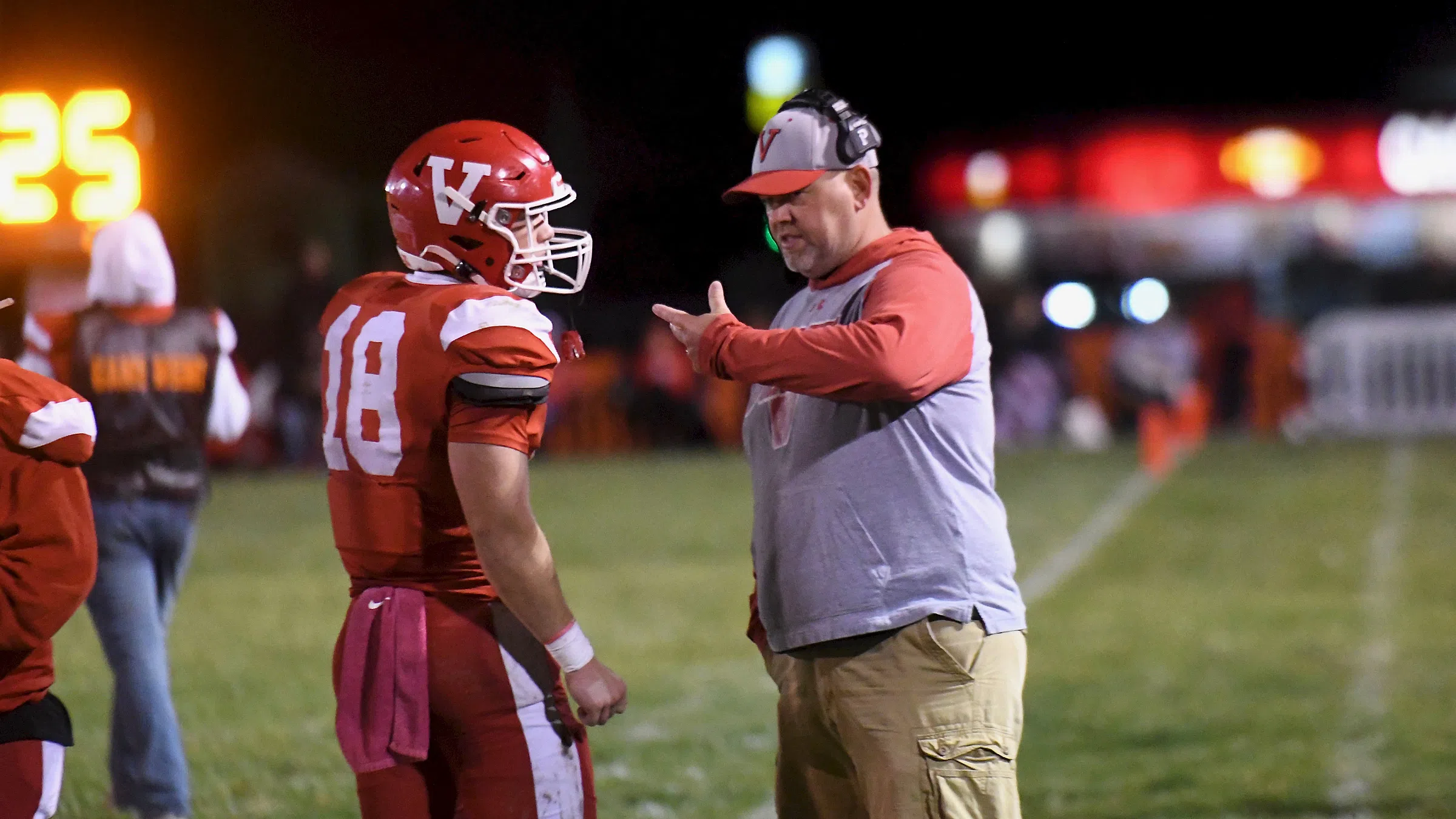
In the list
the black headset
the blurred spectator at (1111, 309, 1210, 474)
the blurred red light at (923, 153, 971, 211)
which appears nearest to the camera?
the black headset

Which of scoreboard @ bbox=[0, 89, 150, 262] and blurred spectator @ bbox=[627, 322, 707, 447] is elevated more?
scoreboard @ bbox=[0, 89, 150, 262]

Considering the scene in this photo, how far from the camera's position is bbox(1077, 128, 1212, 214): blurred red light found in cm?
2984

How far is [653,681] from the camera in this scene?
857 cm

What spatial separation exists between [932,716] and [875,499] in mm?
449

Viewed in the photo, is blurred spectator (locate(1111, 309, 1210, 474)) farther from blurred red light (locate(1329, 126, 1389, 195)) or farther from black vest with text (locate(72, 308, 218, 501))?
black vest with text (locate(72, 308, 218, 501))

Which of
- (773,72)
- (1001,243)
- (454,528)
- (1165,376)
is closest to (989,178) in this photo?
(1001,243)

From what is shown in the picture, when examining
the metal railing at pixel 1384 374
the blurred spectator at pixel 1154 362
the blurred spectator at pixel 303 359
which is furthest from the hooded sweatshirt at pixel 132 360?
the metal railing at pixel 1384 374

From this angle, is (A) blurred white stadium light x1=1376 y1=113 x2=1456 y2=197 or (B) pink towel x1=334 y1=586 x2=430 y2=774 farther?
(A) blurred white stadium light x1=1376 y1=113 x2=1456 y2=197

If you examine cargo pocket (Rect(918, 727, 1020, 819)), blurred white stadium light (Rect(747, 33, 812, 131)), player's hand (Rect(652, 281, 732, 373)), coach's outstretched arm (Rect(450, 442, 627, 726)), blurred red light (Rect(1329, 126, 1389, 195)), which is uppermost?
blurred white stadium light (Rect(747, 33, 812, 131))

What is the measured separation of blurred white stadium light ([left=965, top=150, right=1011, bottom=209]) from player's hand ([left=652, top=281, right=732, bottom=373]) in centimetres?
2816

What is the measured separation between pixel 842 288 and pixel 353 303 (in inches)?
40.2

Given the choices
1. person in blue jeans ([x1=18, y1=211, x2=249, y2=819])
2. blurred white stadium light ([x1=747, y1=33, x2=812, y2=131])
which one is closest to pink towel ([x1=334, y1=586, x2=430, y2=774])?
person in blue jeans ([x1=18, y1=211, x2=249, y2=819])

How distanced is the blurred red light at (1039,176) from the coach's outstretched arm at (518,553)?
94.1 ft

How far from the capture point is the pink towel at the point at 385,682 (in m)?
3.04
